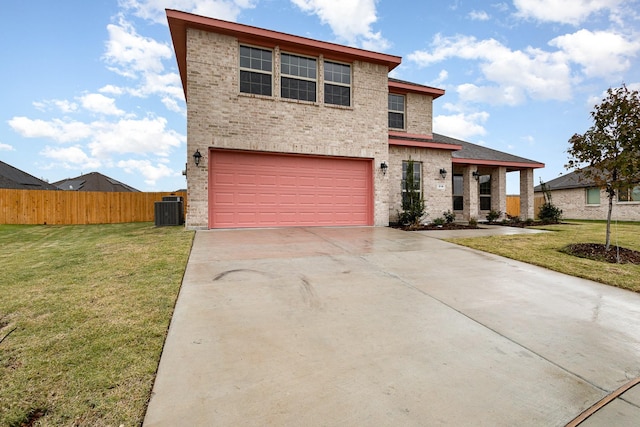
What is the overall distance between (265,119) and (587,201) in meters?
22.6

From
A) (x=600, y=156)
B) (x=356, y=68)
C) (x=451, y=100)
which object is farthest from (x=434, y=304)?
(x=451, y=100)

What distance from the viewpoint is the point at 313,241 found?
23.5 feet

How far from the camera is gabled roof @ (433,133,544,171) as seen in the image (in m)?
13.8

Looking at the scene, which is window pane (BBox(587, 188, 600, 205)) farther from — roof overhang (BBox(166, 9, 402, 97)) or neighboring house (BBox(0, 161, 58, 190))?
neighboring house (BBox(0, 161, 58, 190))

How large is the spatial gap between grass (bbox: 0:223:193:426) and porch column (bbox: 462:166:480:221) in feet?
42.8

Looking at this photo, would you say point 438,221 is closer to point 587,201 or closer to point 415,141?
point 415,141

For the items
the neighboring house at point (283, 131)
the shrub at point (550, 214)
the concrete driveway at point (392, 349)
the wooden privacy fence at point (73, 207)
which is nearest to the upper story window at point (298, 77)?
the neighboring house at point (283, 131)

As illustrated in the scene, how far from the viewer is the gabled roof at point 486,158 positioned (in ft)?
45.3

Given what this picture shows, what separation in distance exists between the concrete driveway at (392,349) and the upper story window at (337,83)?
773 centimetres

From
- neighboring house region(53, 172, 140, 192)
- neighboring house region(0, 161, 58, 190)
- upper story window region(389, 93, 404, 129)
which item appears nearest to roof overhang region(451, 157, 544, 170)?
upper story window region(389, 93, 404, 129)

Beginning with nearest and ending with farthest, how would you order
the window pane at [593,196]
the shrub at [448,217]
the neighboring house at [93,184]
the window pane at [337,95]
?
the window pane at [337,95] → the shrub at [448,217] → the window pane at [593,196] → the neighboring house at [93,184]

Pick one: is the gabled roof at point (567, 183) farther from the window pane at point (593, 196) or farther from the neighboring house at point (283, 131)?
the neighboring house at point (283, 131)

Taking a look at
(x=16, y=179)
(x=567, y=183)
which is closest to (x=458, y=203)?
(x=567, y=183)

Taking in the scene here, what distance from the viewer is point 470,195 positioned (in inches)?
554
